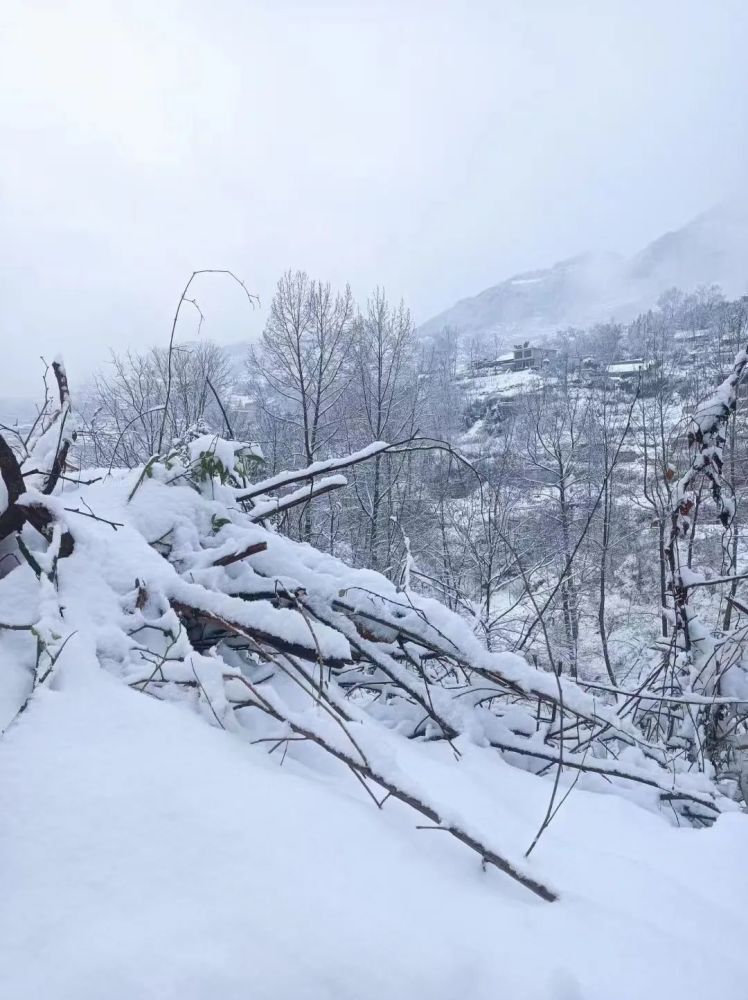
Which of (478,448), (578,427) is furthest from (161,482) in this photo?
(478,448)

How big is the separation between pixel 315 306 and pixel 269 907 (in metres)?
18.9

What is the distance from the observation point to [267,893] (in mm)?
647

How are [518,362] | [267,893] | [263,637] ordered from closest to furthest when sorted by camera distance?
1. [267,893]
2. [263,637]
3. [518,362]

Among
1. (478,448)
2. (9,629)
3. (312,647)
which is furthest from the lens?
(478,448)

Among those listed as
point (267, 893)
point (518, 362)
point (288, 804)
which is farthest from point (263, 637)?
point (518, 362)

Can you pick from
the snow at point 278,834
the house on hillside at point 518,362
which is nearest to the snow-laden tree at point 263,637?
the snow at point 278,834

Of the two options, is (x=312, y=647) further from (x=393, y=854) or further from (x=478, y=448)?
(x=478, y=448)

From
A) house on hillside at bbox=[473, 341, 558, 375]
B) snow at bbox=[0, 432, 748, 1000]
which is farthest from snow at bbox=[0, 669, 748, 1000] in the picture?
house on hillside at bbox=[473, 341, 558, 375]

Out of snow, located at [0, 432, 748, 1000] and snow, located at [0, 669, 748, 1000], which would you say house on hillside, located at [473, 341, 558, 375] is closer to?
snow, located at [0, 432, 748, 1000]

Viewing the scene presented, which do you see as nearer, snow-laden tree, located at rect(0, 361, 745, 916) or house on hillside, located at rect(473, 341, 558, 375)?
snow-laden tree, located at rect(0, 361, 745, 916)

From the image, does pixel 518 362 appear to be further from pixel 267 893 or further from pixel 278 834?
pixel 267 893

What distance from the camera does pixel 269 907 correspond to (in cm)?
63

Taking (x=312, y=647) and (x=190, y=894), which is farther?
(x=312, y=647)

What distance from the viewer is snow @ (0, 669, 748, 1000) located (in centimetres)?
55
